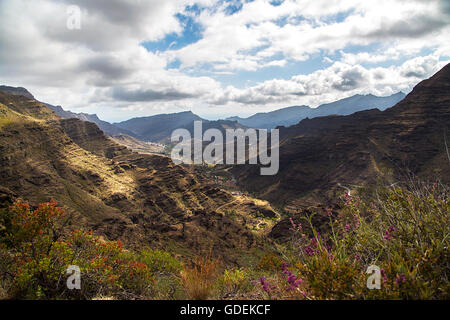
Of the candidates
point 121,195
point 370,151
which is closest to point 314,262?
point 121,195

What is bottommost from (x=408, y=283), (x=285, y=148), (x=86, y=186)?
(x=86, y=186)

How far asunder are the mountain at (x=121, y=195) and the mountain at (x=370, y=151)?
34082 millimetres

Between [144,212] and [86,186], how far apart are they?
1782 centimetres

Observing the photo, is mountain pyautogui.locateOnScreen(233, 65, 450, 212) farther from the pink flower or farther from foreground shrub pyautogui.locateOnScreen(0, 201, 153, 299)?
the pink flower

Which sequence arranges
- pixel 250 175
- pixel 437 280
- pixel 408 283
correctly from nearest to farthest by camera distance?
pixel 408 283 < pixel 437 280 < pixel 250 175

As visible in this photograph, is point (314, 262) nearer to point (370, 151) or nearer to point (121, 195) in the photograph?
point (121, 195)

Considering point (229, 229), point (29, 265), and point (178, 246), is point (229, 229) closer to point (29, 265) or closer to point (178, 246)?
point (178, 246)

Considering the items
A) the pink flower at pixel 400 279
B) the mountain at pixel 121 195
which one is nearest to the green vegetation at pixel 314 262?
the pink flower at pixel 400 279

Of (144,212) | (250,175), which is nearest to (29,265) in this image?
(144,212)

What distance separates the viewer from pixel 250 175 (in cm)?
17600

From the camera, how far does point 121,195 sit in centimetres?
7031

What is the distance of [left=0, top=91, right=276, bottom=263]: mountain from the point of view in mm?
47875

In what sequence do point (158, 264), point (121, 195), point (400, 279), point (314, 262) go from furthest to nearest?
point (121, 195)
point (158, 264)
point (314, 262)
point (400, 279)

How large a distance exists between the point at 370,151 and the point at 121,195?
116 meters
